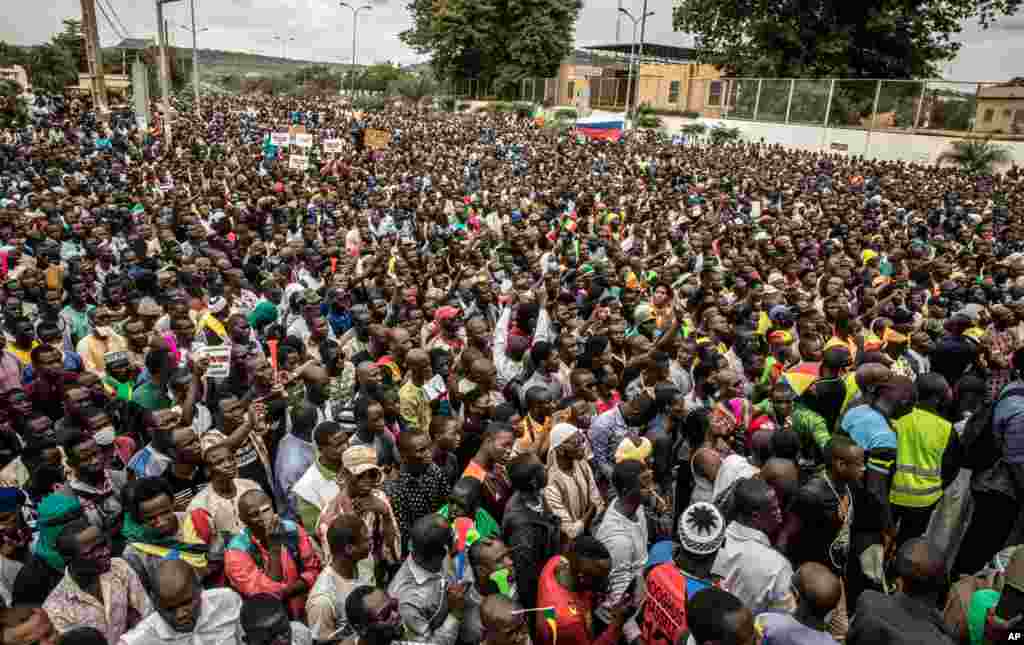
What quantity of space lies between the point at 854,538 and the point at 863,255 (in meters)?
7.43

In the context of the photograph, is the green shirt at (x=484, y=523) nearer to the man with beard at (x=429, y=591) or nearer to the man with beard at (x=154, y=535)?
the man with beard at (x=429, y=591)

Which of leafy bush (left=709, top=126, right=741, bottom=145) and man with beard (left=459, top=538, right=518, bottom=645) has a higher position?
leafy bush (left=709, top=126, right=741, bottom=145)

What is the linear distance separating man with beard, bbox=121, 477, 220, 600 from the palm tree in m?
24.3

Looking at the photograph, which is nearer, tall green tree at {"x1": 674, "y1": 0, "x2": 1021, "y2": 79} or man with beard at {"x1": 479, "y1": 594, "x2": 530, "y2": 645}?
man with beard at {"x1": 479, "y1": 594, "x2": 530, "y2": 645}

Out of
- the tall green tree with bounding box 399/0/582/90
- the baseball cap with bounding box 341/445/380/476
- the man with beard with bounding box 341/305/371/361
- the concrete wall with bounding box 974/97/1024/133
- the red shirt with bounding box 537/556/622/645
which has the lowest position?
the red shirt with bounding box 537/556/622/645

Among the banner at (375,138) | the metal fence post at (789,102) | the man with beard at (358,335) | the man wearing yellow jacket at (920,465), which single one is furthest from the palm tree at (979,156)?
the man with beard at (358,335)

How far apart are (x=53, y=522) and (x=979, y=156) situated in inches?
1031

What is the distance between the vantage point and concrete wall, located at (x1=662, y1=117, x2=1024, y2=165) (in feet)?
80.4

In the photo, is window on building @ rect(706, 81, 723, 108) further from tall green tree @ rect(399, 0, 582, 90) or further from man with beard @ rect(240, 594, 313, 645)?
man with beard @ rect(240, 594, 313, 645)

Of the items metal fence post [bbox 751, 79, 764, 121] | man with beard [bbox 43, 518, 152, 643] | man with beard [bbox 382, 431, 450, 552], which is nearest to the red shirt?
man with beard [bbox 382, 431, 450, 552]

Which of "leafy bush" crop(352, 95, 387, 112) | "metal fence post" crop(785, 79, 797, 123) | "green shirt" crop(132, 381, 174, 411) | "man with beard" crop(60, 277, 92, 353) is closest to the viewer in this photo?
"green shirt" crop(132, 381, 174, 411)

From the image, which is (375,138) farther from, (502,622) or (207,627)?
(502,622)

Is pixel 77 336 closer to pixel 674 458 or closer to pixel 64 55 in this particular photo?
pixel 674 458

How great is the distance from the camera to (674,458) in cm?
424
